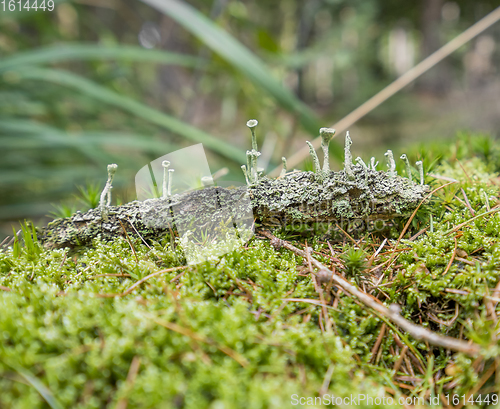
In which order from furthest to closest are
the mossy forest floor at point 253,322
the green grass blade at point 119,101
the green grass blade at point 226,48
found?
the green grass blade at point 119,101 → the green grass blade at point 226,48 → the mossy forest floor at point 253,322

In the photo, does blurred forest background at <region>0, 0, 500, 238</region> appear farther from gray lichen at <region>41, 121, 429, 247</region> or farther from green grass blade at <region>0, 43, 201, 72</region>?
gray lichen at <region>41, 121, 429, 247</region>

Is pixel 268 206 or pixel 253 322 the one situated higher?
pixel 268 206

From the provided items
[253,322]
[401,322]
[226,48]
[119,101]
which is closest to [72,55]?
[119,101]

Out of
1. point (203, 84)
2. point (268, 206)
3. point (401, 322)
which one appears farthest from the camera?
point (203, 84)

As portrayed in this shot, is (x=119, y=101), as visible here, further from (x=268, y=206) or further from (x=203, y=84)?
(x=203, y=84)

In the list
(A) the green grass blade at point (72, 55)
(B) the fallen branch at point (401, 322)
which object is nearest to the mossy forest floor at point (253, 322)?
(B) the fallen branch at point (401, 322)

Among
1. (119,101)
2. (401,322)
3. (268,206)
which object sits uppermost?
(119,101)

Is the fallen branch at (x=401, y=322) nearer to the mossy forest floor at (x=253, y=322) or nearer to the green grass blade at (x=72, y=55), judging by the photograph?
the mossy forest floor at (x=253, y=322)

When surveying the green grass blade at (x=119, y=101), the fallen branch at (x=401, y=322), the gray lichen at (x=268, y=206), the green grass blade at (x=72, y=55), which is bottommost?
the fallen branch at (x=401, y=322)
